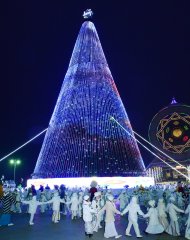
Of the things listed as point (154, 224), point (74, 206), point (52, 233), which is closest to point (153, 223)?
point (154, 224)

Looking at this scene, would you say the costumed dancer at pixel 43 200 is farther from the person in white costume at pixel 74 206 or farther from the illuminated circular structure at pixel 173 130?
the illuminated circular structure at pixel 173 130

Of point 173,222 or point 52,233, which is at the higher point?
point 173,222

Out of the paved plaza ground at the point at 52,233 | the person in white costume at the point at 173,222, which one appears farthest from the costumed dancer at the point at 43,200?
the person in white costume at the point at 173,222

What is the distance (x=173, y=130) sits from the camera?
5491 cm

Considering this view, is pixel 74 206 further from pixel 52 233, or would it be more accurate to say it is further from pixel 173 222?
pixel 173 222

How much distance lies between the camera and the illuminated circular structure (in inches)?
2146

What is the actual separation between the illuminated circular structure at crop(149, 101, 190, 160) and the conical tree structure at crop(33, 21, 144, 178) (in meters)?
27.7

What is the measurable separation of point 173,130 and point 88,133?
31226mm

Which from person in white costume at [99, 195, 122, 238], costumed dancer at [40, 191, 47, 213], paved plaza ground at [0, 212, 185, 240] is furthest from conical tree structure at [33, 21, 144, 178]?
person in white costume at [99, 195, 122, 238]

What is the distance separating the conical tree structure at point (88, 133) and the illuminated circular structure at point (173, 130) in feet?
90.9

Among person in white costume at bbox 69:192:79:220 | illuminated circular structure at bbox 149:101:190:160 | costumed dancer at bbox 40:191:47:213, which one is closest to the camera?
person in white costume at bbox 69:192:79:220

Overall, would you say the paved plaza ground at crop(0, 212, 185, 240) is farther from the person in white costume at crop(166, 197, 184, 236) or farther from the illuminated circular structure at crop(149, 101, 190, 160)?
the illuminated circular structure at crop(149, 101, 190, 160)

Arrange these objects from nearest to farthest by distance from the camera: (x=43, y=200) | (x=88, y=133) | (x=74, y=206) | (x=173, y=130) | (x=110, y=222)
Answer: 1. (x=110, y=222)
2. (x=74, y=206)
3. (x=43, y=200)
4. (x=88, y=133)
5. (x=173, y=130)

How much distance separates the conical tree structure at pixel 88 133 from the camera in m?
26.4
